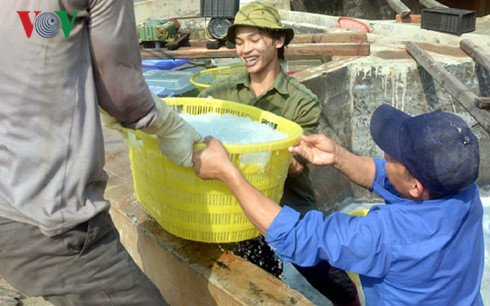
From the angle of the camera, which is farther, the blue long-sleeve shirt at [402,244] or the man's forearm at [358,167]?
the man's forearm at [358,167]

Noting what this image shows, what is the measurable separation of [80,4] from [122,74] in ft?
0.81

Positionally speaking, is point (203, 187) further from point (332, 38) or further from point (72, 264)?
point (332, 38)

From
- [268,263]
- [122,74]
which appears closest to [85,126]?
[122,74]

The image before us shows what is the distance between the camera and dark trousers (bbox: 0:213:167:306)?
154 cm

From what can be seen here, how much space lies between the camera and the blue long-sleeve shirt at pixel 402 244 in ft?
5.55

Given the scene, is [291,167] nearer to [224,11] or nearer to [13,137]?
[13,137]

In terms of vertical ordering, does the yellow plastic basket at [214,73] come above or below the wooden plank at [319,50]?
below

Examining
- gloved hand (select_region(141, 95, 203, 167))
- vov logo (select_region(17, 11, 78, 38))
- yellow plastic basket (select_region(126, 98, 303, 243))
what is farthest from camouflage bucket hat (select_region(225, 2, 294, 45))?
vov logo (select_region(17, 11, 78, 38))

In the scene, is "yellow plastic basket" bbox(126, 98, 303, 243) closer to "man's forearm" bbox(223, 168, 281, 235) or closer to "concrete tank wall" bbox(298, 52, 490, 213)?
"man's forearm" bbox(223, 168, 281, 235)

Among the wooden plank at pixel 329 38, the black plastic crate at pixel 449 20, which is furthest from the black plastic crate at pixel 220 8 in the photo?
the black plastic crate at pixel 449 20

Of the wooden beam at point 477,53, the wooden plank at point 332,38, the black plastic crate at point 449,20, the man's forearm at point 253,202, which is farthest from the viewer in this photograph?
the black plastic crate at point 449,20

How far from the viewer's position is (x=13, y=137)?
4.64ft

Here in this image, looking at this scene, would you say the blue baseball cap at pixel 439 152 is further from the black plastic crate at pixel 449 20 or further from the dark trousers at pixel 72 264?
the black plastic crate at pixel 449 20

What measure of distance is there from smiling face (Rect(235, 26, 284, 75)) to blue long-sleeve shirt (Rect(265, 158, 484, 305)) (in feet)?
4.56
